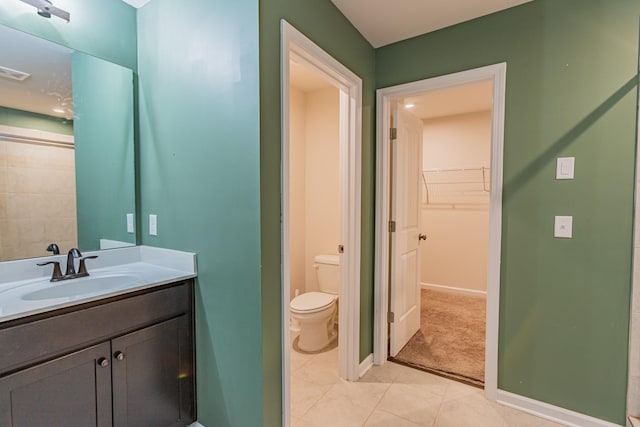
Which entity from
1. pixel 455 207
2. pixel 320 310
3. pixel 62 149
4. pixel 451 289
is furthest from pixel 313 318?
pixel 455 207

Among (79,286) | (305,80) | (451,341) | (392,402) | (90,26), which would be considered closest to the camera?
(79,286)

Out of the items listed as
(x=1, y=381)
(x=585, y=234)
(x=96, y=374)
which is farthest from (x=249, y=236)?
(x=585, y=234)

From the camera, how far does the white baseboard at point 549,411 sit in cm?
164

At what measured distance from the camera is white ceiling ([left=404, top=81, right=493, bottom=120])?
3072 millimetres

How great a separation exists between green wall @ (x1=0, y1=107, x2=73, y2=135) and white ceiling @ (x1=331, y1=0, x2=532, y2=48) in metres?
1.63

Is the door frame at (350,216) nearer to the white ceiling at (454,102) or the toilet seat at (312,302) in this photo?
the toilet seat at (312,302)

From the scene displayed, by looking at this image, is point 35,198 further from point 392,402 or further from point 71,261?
point 392,402

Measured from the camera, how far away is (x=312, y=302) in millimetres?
2516

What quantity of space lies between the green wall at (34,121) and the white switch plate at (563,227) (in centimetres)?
273

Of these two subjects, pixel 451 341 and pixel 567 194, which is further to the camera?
pixel 451 341

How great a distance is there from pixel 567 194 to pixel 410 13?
140 centimetres

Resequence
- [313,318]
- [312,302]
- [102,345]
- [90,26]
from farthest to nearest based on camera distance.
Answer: [312,302], [313,318], [90,26], [102,345]

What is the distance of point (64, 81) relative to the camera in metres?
1.58

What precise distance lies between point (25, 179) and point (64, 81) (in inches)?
21.8
